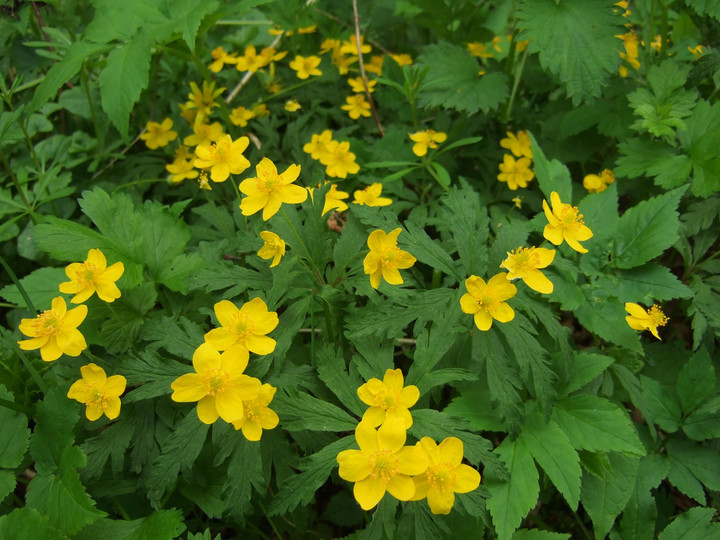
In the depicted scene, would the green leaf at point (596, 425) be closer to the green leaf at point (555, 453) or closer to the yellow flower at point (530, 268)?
the green leaf at point (555, 453)

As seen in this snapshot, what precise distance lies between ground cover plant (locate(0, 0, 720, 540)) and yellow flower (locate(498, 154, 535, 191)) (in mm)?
18

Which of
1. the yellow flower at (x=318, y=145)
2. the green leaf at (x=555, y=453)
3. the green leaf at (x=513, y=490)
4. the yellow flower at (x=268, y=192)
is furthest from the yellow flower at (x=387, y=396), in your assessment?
the yellow flower at (x=318, y=145)

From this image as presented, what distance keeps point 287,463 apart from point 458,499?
0.55 meters

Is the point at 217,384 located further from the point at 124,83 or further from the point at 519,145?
the point at 519,145

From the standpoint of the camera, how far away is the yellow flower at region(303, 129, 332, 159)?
265 cm

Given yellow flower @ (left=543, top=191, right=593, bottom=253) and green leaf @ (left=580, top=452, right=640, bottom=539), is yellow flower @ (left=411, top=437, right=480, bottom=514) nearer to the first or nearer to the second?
green leaf @ (left=580, top=452, right=640, bottom=539)

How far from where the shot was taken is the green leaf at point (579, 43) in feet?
7.93

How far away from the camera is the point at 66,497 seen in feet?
5.18

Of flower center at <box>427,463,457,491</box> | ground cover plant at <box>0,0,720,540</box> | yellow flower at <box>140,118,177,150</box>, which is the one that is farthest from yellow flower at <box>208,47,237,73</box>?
flower center at <box>427,463,457,491</box>

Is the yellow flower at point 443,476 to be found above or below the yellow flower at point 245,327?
below

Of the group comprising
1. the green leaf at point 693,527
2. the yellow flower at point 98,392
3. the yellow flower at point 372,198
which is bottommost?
the green leaf at point 693,527

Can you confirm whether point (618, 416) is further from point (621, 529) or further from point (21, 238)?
point (21, 238)

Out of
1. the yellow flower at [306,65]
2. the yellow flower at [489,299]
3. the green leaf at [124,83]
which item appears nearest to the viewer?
the yellow flower at [489,299]

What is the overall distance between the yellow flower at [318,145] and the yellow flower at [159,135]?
0.80 meters
